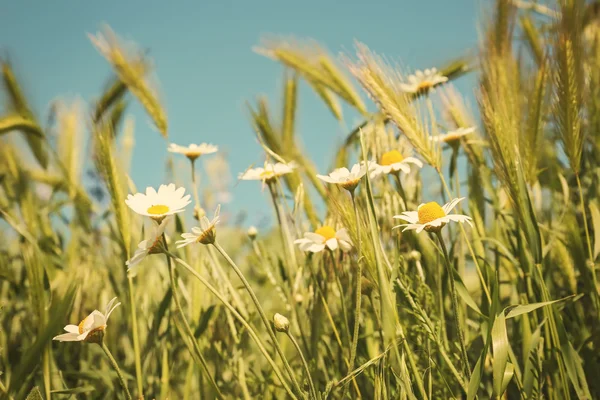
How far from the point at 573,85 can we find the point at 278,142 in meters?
Answer: 0.63

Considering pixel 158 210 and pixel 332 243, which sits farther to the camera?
pixel 332 243

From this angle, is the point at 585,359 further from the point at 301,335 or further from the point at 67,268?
the point at 67,268

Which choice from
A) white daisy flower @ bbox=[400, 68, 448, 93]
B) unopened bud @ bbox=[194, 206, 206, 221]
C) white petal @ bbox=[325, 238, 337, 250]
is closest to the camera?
white petal @ bbox=[325, 238, 337, 250]

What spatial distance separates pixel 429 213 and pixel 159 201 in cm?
39

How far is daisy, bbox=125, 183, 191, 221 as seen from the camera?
733mm

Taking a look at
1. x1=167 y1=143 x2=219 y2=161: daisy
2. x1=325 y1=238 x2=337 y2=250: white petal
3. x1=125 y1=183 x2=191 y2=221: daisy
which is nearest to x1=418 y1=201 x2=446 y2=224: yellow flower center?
x1=325 y1=238 x2=337 y2=250: white petal

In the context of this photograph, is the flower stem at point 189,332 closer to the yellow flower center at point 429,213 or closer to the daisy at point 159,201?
the daisy at point 159,201

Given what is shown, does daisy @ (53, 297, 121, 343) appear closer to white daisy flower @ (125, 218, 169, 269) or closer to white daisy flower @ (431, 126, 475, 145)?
white daisy flower @ (125, 218, 169, 269)

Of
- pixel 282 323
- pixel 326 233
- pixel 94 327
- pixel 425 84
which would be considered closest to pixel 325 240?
pixel 326 233

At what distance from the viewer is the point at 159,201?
0.78m

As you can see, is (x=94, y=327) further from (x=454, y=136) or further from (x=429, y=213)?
(x=454, y=136)

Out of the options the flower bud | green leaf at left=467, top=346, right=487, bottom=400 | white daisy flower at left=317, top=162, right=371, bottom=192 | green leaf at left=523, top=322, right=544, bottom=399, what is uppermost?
white daisy flower at left=317, top=162, right=371, bottom=192

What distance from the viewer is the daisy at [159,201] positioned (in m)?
0.73

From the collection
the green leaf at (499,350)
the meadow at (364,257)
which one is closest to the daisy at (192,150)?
the meadow at (364,257)
